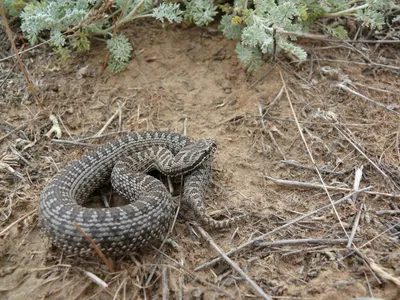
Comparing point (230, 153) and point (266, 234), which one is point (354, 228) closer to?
point (266, 234)

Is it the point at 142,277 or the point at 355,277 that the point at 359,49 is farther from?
the point at 142,277

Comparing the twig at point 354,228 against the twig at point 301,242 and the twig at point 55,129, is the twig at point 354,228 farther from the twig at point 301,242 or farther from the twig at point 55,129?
the twig at point 55,129

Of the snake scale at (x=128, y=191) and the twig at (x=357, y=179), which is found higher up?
the snake scale at (x=128, y=191)

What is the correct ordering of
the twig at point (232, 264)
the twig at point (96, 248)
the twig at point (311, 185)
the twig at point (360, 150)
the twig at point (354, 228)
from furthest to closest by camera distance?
the twig at point (360, 150), the twig at point (311, 185), the twig at point (354, 228), the twig at point (232, 264), the twig at point (96, 248)

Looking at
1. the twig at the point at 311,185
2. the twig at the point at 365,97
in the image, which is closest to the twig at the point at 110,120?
the twig at the point at 311,185

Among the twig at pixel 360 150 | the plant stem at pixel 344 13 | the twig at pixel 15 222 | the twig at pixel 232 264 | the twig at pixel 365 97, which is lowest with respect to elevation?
the twig at pixel 232 264

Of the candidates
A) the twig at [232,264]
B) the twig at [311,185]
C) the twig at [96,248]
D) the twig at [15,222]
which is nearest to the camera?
the twig at [96,248]

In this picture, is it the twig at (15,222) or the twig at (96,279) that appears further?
the twig at (15,222)

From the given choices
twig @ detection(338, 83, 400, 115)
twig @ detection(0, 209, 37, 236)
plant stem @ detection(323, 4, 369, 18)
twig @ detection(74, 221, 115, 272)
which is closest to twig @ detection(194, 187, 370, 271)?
twig @ detection(74, 221, 115, 272)
